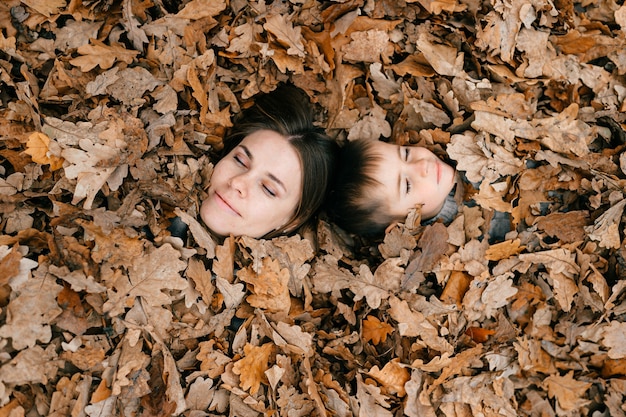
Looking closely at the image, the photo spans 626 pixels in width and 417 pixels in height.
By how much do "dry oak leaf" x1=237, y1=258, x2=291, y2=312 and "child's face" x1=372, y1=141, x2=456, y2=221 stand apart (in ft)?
2.23

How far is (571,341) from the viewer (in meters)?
2.97

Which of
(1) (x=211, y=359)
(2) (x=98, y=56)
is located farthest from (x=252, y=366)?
(2) (x=98, y=56)

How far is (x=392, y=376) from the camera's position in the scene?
9.05 ft

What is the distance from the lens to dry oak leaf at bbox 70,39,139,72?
2541 mm

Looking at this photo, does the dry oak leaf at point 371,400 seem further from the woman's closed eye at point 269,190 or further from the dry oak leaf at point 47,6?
the dry oak leaf at point 47,6

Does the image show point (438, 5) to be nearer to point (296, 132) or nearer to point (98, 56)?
point (296, 132)

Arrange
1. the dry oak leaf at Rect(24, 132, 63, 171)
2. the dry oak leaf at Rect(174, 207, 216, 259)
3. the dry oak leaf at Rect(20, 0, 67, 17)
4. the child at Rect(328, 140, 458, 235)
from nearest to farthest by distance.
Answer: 1. the dry oak leaf at Rect(24, 132, 63, 171)
2. the dry oak leaf at Rect(20, 0, 67, 17)
3. the dry oak leaf at Rect(174, 207, 216, 259)
4. the child at Rect(328, 140, 458, 235)

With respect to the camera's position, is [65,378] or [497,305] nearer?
[65,378]

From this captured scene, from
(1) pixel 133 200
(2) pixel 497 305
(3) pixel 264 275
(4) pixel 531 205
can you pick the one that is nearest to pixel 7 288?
Result: (1) pixel 133 200

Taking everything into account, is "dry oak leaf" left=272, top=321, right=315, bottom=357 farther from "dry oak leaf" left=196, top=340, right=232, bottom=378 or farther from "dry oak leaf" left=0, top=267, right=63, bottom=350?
"dry oak leaf" left=0, top=267, right=63, bottom=350

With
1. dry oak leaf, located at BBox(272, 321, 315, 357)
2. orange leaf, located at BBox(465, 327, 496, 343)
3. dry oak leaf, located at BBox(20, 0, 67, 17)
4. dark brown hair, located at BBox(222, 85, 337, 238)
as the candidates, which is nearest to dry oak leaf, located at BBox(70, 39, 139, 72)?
dry oak leaf, located at BBox(20, 0, 67, 17)

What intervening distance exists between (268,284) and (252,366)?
0.39 metres

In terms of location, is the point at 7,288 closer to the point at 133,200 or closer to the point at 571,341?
the point at 133,200

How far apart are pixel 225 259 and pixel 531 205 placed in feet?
5.33
